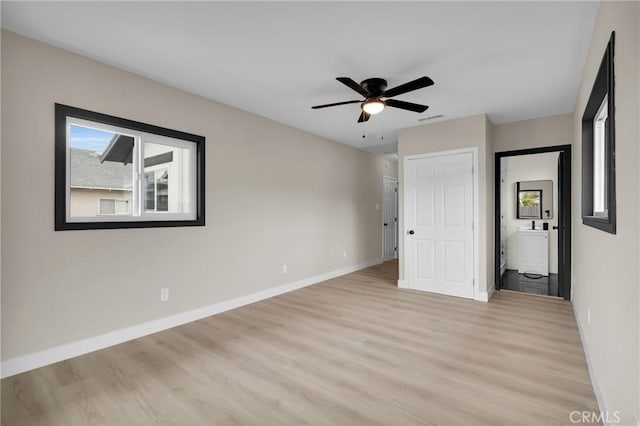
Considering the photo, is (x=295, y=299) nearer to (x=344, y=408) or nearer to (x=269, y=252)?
(x=269, y=252)

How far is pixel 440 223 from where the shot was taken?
456 centimetres

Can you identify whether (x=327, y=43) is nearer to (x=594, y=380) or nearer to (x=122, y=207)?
(x=122, y=207)

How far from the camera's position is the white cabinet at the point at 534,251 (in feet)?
18.8

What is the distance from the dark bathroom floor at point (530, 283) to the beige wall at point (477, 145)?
68 centimetres

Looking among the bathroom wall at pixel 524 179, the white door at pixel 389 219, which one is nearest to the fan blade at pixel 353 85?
the bathroom wall at pixel 524 179

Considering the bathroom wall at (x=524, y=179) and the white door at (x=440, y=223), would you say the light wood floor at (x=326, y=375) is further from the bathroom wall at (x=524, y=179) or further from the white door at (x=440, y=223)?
the bathroom wall at (x=524, y=179)

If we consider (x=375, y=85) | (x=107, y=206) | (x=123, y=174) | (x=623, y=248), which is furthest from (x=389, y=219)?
(x=623, y=248)

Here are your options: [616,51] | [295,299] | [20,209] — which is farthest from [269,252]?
[616,51]

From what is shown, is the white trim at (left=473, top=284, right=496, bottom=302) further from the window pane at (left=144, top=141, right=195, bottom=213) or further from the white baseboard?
the window pane at (left=144, top=141, right=195, bottom=213)

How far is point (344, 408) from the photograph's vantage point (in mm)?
1902

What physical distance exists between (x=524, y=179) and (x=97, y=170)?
696 cm

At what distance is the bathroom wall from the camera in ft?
19.0

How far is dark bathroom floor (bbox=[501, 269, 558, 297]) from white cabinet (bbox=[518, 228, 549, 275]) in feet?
0.68

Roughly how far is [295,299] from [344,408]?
8.00 feet
